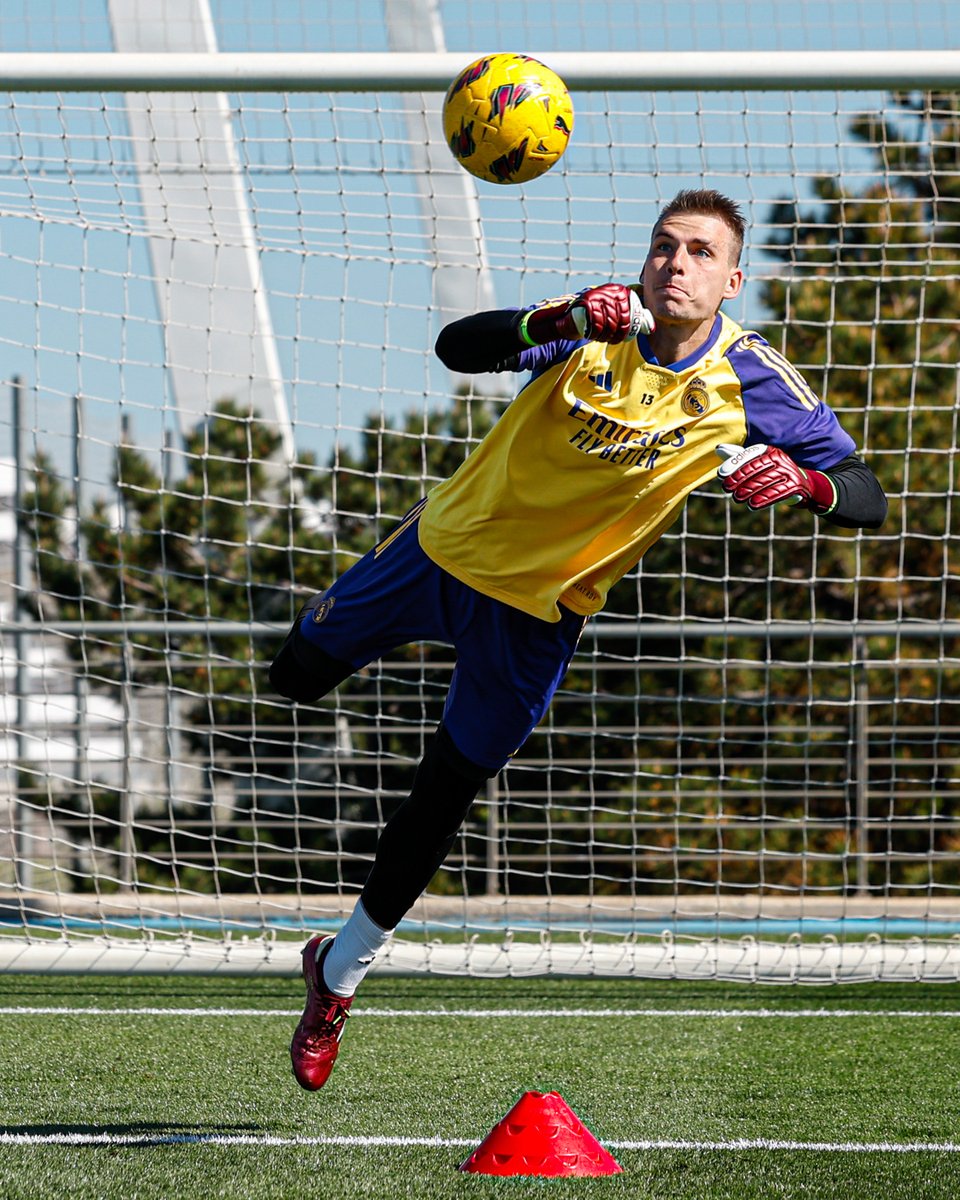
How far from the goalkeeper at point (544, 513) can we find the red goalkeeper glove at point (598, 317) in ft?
0.65

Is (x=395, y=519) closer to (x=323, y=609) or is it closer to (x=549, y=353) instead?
(x=323, y=609)

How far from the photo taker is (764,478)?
10.7 ft

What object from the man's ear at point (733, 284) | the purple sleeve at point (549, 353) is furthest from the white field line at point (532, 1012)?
the man's ear at point (733, 284)

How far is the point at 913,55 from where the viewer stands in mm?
5137

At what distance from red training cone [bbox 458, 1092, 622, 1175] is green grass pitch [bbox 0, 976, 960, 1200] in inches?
1.8

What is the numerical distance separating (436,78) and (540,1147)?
140 inches

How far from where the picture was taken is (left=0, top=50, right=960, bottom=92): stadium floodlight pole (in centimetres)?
512

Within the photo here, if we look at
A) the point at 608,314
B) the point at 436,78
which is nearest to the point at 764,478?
the point at 608,314

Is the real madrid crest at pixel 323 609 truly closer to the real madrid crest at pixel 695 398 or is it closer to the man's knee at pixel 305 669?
the man's knee at pixel 305 669

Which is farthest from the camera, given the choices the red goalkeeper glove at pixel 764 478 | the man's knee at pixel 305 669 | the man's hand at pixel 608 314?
the man's knee at pixel 305 669

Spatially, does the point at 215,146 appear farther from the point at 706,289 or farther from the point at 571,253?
the point at 706,289

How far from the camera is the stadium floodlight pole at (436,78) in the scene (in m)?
5.12

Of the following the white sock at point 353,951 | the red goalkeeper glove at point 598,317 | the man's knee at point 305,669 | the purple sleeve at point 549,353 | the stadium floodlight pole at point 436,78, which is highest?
the stadium floodlight pole at point 436,78

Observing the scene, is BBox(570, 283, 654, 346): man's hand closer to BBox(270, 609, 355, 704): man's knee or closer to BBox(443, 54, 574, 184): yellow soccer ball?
BBox(443, 54, 574, 184): yellow soccer ball
